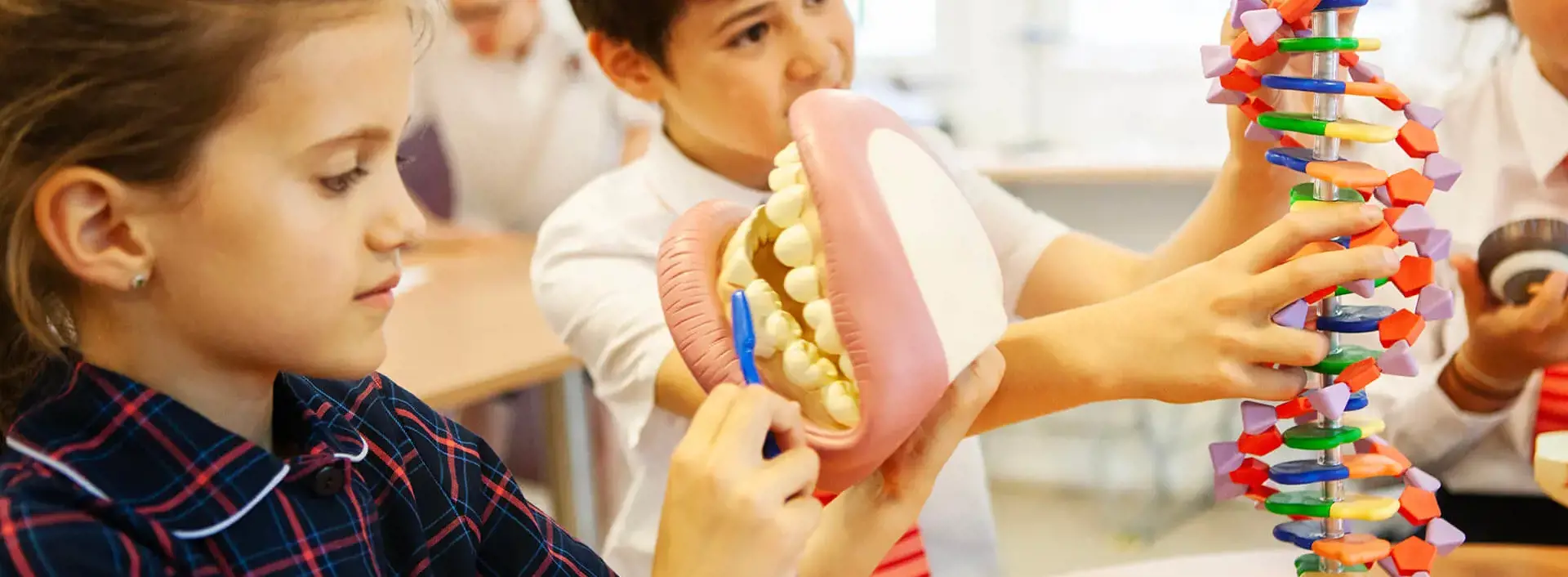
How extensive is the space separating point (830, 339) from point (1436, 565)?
0.45m

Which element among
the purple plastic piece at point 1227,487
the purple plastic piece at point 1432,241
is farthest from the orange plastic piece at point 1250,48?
the purple plastic piece at point 1227,487

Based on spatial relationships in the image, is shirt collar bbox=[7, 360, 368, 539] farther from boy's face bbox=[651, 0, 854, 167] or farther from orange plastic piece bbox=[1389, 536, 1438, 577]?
orange plastic piece bbox=[1389, 536, 1438, 577]

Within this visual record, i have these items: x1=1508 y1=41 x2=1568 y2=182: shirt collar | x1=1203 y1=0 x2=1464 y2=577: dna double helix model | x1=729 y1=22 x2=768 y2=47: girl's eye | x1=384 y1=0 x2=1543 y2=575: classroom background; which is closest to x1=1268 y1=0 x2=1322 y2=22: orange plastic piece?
x1=1203 y1=0 x2=1464 y2=577: dna double helix model

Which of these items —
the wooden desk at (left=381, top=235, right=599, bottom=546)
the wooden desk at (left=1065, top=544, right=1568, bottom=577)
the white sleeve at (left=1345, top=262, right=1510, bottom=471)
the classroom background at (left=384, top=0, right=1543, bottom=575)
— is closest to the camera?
the wooden desk at (left=1065, top=544, right=1568, bottom=577)

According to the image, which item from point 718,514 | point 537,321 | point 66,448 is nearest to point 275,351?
point 66,448

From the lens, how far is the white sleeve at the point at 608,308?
789mm

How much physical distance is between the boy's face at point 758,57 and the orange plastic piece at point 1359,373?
0.37m

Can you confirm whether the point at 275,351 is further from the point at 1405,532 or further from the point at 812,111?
the point at 1405,532

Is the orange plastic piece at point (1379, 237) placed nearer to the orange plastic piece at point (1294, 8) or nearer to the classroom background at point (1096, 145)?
the orange plastic piece at point (1294, 8)

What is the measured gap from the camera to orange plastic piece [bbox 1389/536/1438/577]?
2.02ft

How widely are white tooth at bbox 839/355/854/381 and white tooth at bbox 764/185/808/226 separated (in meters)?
0.07

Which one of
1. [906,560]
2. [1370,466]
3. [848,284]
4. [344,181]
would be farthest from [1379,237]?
[344,181]

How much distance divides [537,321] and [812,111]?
106cm

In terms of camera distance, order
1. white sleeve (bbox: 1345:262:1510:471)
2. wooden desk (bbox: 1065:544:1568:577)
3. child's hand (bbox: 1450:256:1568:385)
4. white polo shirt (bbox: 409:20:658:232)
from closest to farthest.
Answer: wooden desk (bbox: 1065:544:1568:577), child's hand (bbox: 1450:256:1568:385), white sleeve (bbox: 1345:262:1510:471), white polo shirt (bbox: 409:20:658:232)
